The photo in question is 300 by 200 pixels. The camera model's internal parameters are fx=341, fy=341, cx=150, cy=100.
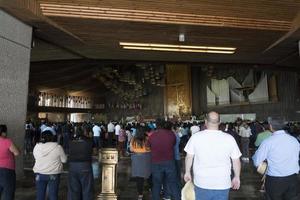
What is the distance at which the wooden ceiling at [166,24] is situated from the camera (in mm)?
7988

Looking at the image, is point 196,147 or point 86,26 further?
point 86,26

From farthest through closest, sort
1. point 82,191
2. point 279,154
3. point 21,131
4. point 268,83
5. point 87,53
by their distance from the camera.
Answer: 1. point 268,83
2. point 87,53
3. point 21,131
4. point 82,191
5. point 279,154

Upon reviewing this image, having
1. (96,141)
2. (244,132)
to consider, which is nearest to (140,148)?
(244,132)

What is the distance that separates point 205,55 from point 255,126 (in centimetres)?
401

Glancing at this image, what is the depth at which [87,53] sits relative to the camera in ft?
41.4

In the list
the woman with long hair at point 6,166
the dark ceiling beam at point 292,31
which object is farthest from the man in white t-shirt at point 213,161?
the dark ceiling beam at point 292,31

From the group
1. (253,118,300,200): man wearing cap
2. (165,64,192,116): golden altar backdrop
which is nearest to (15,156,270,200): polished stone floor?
(253,118,300,200): man wearing cap

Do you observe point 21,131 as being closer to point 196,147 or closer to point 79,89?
point 196,147

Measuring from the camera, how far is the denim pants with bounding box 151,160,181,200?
5.42 m

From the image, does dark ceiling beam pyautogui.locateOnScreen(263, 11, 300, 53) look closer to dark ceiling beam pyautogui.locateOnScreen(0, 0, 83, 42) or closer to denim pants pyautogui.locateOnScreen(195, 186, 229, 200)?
dark ceiling beam pyautogui.locateOnScreen(0, 0, 83, 42)

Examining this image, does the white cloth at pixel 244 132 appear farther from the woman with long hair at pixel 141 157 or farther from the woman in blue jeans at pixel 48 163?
the woman in blue jeans at pixel 48 163

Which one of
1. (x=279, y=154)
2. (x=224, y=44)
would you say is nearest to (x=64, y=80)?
(x=224, y=44)

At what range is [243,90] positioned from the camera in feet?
84.4

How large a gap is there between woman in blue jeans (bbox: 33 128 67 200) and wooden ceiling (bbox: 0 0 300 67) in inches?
165
